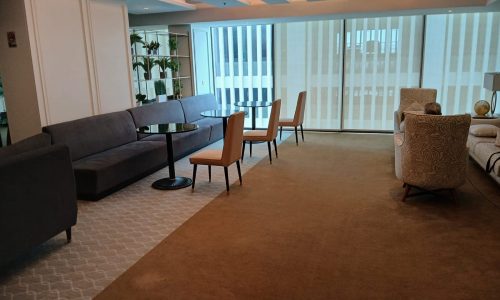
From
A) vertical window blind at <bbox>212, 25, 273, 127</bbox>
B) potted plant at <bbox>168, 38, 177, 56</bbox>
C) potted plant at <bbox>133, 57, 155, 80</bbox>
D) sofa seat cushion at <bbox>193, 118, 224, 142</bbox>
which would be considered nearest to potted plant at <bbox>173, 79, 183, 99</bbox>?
potted plant at <bbox>168, 38, 177, 56</bbox>

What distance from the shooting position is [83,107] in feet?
16.8

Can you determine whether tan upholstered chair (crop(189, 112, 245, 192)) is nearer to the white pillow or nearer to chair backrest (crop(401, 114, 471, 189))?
chair backrest (crop(401, 114, 471, 189))

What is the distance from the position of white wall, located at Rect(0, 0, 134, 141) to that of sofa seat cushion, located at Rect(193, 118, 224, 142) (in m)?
1.71

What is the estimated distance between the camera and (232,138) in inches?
169

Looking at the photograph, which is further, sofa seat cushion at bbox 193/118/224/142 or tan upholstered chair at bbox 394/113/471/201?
sofa seat cushion at bbox 193/118/224/142

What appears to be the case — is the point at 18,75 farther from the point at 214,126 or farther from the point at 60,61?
the point at 214,126

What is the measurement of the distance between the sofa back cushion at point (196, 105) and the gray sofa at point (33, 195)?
3.86 m

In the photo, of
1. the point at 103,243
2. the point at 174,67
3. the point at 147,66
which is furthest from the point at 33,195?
the point at 174,67

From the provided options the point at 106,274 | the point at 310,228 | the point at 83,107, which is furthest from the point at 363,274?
the point at 83,107

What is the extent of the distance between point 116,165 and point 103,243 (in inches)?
52.5

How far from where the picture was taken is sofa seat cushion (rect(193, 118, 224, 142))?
690cm

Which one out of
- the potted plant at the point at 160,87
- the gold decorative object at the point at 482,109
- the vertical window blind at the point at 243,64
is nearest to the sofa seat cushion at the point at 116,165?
the potted plant at the point at 160,87

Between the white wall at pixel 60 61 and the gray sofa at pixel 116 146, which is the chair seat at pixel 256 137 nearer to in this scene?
the gray sofa at pixel 116 146

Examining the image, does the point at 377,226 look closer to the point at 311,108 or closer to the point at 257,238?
the point at 257,238
